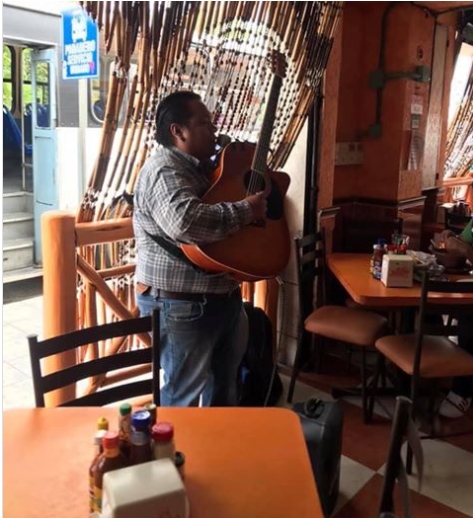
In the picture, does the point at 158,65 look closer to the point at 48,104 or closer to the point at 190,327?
the point at 190,327

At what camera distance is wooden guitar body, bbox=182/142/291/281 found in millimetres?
1895

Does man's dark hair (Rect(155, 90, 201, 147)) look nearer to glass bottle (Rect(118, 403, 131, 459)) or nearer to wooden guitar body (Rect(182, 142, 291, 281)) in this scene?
wooden guitar body (Rect(182, 142, 291, 281))

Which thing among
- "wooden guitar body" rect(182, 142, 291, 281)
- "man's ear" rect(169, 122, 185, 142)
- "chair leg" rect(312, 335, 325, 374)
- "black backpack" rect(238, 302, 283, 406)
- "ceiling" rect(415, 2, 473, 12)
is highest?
"ceiling" rect(415, 2, 473, 12)

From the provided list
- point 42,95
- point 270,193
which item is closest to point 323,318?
point 270,193

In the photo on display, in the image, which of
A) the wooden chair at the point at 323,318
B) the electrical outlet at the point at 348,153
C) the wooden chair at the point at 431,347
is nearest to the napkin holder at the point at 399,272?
the wooden chair at the point at 431,347

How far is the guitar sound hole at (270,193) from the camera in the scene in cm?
206

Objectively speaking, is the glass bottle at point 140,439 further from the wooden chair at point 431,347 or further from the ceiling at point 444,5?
the ceiling at point 444,5

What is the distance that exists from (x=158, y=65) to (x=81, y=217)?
0.73m

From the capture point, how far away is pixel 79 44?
8.27 ft

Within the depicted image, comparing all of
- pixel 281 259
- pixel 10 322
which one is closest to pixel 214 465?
pixel 281 259

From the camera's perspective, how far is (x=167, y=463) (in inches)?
39.3

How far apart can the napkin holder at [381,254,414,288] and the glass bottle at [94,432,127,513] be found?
1.85m

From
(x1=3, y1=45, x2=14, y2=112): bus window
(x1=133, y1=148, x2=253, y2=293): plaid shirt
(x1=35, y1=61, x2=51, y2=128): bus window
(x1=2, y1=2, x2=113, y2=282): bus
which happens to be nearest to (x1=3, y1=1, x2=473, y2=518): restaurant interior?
(x1=133, y1=148, x2=253, y2=293): plaid shirt

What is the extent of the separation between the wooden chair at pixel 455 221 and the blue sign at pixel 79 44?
2.86 m
